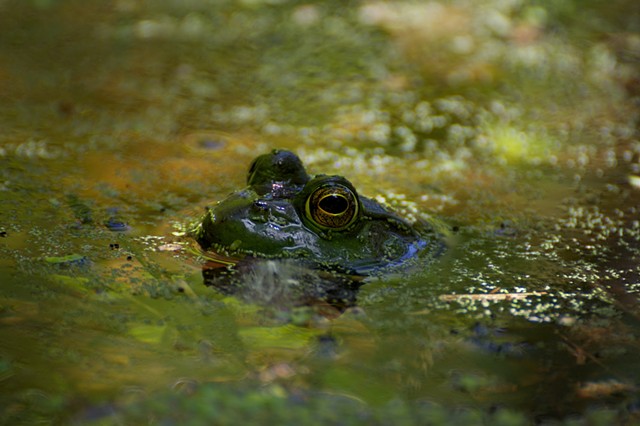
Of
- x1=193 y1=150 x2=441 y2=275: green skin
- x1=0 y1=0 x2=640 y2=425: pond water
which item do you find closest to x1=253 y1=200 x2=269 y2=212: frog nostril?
x1=193 y1=150 x2=441 y2=275: green skin

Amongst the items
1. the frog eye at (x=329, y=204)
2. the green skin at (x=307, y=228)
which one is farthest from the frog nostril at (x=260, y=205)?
the frog eye at (x=329, y=204)

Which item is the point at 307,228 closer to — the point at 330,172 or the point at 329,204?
the point at 329,204

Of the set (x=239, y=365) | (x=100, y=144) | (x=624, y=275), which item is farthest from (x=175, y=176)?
(x=624, y=275)

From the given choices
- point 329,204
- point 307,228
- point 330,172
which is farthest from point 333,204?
point 330,172

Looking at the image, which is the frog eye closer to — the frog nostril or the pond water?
the frog nostril

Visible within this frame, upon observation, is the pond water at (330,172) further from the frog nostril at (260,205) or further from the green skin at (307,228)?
the frog nostril at (260,205)

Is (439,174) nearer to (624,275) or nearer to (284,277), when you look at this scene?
(624,275)

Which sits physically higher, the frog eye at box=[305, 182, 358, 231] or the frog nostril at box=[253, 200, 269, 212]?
the frog eye at box=[305, 182, 358, 231]

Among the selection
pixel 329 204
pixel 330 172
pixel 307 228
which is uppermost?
pixel 330 172
